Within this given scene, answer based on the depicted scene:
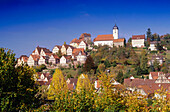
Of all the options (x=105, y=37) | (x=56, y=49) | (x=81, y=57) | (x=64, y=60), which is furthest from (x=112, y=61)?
(x=56, y=49)

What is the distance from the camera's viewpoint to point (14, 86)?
37.6 feet

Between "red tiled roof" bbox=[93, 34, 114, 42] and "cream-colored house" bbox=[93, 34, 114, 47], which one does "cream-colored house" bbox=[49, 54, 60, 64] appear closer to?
"cream-colored house" bbox=[93, 34, 114, 47]

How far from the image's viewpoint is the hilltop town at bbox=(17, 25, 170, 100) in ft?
161

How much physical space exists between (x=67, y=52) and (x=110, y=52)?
63.2 feet

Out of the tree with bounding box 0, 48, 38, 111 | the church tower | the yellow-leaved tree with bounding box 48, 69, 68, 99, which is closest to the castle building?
the church tower

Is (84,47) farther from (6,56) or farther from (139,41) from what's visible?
(6,56)

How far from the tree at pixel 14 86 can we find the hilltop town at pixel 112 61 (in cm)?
2818

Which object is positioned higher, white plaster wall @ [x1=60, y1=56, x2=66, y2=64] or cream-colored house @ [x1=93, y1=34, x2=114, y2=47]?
cream-colored house @ [x1=93, y1=34, x2=114, y2=47]

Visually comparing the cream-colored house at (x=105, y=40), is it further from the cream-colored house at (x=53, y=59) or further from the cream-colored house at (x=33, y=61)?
the cream-colored house at (x=33, y=61)

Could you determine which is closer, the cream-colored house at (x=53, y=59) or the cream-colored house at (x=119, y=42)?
the cream-colored house at (x=53, y=59)

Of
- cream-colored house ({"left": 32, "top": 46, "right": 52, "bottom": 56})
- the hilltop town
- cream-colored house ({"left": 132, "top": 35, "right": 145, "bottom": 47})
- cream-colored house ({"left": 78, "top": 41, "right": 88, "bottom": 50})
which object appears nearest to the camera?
the hilltop town

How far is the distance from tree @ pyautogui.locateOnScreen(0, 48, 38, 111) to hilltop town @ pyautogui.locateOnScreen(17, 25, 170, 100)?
1109 inches

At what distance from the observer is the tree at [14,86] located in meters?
10.9

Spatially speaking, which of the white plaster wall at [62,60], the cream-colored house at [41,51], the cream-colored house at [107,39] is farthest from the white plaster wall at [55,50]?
the cream-colored house at [107,39]
